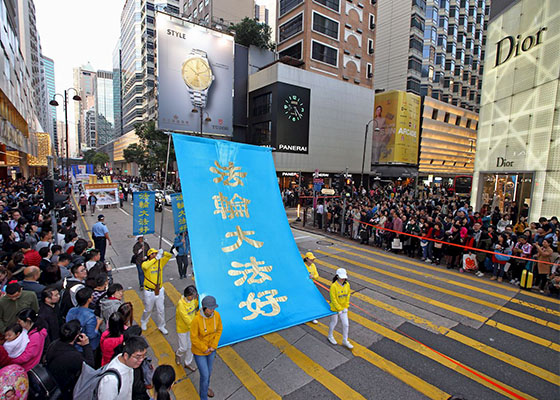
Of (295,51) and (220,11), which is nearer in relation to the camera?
(295,51)

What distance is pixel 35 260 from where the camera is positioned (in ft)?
19.9

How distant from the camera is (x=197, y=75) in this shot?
3105 centimetres

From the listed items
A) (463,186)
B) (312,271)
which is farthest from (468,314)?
(463,186)

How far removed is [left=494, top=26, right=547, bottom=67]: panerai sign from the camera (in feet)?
46.0

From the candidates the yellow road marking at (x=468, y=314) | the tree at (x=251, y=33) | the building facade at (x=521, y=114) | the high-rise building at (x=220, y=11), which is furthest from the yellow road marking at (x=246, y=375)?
the high-rise building at (x=220, y=11)

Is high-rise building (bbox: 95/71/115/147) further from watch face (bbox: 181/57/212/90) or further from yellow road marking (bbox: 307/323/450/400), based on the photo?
yellow road marking (bbox: 307/323/450/400)

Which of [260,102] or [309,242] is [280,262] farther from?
Result: [260,102]

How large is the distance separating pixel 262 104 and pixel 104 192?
20.9 meters

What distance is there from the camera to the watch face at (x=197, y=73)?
99.9ft

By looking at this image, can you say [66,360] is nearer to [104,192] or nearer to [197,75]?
[104,192]

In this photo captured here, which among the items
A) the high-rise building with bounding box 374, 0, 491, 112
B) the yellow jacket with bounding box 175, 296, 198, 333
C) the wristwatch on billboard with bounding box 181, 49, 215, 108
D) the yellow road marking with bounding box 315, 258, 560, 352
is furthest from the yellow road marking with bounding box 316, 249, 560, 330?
the high-rise building with bounding box 374, 0, 491, 112

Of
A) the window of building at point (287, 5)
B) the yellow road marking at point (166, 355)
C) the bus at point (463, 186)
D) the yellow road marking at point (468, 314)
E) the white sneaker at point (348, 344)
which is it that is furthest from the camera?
the window of building at point (287, 5)

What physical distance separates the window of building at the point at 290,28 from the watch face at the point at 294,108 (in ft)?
37.9

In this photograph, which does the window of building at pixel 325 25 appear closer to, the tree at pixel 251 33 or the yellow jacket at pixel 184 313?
the tree at pixel 251 33
